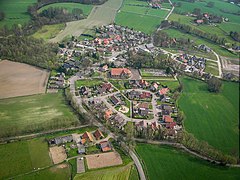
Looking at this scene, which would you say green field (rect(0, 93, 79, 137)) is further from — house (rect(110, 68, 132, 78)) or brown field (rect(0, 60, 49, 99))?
house (rect(110, 68, 132, 78))

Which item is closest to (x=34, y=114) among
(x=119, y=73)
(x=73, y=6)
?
(x=119, y=73)

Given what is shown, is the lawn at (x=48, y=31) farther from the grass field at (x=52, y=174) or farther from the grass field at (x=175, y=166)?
the grass field at (x=175, y=166)

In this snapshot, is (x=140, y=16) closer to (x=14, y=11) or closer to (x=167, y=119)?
(x=14, y=11)

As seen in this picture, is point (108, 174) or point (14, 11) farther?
point (14, 11)

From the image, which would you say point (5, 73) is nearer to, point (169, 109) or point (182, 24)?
point (169, 109)

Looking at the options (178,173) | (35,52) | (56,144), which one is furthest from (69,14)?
(178,173)
